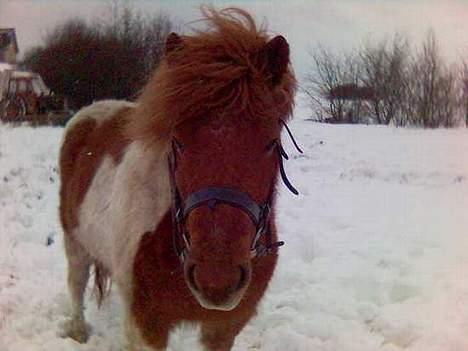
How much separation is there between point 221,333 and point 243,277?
601 millimetres

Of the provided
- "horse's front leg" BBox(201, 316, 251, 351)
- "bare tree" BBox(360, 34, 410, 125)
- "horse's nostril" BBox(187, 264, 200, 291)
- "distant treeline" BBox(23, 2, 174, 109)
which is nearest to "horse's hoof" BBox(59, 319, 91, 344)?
"horse's front leg" BBox(201, 316, 251, 351)

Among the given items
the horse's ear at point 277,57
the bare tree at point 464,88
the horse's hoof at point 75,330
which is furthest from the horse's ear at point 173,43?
the horse's hoof at point 75,330

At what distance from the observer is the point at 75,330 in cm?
219

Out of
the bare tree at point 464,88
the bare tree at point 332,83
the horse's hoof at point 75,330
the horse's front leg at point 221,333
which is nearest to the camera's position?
the horse's front leg at point 221,333

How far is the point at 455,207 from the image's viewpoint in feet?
6.56

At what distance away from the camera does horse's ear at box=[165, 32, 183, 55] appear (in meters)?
1.37

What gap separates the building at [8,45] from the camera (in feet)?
6.43

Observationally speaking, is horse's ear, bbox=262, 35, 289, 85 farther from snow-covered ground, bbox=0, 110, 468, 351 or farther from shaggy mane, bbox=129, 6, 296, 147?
snow-covered ground, bbox=0, 110, 468, 351

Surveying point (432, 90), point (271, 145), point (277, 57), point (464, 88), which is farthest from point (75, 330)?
point (464, 88)

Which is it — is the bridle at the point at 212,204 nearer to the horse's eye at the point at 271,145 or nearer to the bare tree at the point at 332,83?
the horse's eye at the point at 271,145

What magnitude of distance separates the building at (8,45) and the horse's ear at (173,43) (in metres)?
0.83

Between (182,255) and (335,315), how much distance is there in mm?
928

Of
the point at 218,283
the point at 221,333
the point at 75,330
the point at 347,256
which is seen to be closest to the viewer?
the point at 218,283

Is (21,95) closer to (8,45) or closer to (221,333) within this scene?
(8,45)
